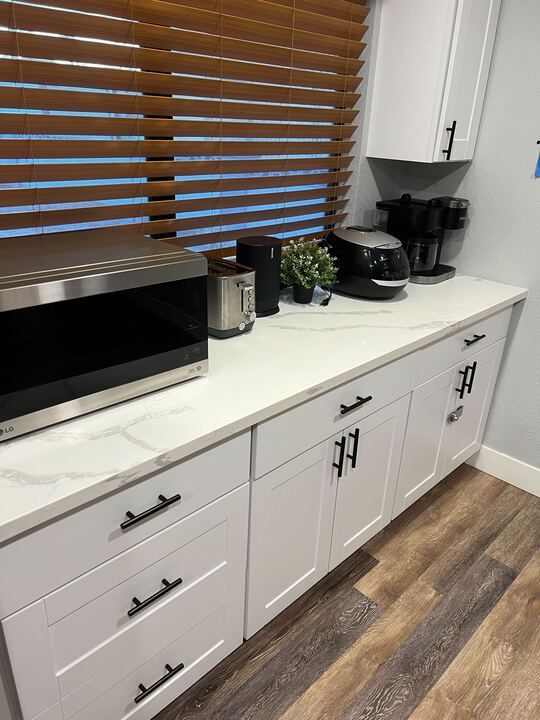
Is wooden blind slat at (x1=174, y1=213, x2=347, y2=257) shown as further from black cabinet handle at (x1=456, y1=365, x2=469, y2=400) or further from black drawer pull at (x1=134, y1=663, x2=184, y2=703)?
black drawer pull at (x1=134, y1=663, x2=184, y2=703)

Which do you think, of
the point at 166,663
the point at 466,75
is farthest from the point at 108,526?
the point at 466,75

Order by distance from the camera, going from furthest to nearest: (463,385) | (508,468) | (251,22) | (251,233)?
(508,468) < (463,385) < (251,233) < (251,22)

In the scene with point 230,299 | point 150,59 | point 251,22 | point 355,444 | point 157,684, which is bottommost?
point 157,684

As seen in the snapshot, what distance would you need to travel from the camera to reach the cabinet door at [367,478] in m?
1.60

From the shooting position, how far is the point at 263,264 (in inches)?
65.7

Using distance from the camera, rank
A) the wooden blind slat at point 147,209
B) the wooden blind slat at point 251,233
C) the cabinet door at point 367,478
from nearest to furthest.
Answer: the wooden blind slat at point 147,209
the cabinet door at point 367,478
the wooden blind slat at point 251,233

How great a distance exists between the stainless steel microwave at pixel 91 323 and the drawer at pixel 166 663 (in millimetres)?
556

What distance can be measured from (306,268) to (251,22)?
29.6 inches

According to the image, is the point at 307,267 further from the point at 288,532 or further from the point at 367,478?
the point at 288,532

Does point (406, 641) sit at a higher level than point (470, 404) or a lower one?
lower

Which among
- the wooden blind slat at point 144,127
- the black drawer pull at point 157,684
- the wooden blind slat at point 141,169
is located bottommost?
the black drawer pull at point 157,684

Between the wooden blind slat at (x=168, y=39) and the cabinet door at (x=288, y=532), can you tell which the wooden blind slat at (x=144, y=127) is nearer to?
the wooden blind slat at (x=168, y=39)

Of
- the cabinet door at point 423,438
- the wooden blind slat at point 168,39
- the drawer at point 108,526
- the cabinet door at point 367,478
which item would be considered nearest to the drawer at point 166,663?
the drawer at point 108,526

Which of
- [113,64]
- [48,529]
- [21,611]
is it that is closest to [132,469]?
[48,529]
